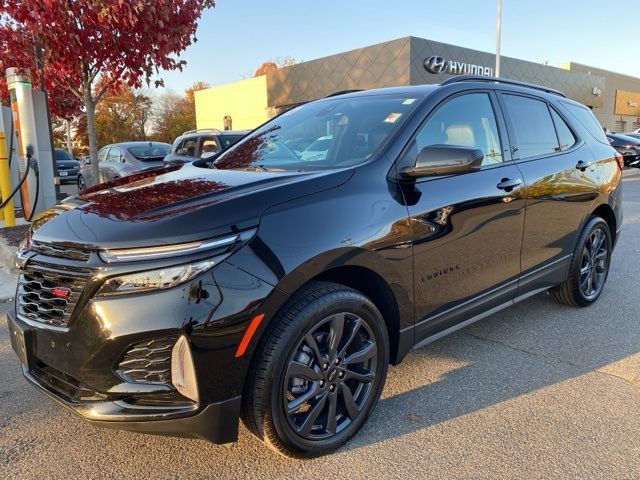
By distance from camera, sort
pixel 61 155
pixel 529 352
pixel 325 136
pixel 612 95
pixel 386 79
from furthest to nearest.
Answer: pixel 612 95, pixel 386 79, pixel 61 155, pixel 529 352, pixel 325 136

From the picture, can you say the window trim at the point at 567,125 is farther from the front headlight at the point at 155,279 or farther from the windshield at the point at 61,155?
the windshield at the point at 61,155

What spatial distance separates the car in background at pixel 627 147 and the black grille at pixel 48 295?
19.6 m

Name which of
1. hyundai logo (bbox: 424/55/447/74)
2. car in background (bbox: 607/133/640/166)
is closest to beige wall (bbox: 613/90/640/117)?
hyundai logo (bbox: 424/55/447/74)

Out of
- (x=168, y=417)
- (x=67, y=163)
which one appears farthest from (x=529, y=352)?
(x=67, y=163)

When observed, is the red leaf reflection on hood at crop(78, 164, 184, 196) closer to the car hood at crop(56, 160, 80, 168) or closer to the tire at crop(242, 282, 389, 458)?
the tire at crop(242, 282, 389, 458)

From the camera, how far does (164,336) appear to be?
195 centimetres

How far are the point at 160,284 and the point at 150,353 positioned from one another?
0.27 metres

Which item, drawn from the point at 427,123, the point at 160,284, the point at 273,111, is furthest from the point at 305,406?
the point at 273,111

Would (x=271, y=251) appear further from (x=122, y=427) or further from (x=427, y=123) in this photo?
(x=427, y=123)

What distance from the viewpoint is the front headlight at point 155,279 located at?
196 centimetres

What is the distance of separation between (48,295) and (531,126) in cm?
341

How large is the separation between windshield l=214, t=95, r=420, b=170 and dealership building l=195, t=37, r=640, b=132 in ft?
38.5

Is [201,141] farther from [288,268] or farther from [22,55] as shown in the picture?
[288,268]

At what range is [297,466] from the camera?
2.40 metres
